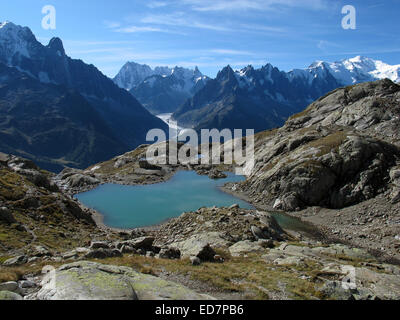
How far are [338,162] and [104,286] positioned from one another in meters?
66.6

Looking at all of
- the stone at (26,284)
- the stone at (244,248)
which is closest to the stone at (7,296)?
the stone at (26,284)

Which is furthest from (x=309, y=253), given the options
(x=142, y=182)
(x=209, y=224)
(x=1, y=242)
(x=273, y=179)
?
(x=142, y=182)

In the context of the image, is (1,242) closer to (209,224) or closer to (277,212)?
(209,224)

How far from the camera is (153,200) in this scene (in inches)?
3221

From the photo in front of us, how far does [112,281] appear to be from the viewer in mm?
15242

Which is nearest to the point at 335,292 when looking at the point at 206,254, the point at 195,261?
the point at 195,261

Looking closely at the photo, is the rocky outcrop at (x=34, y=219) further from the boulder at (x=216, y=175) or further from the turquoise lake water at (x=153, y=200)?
the boulder at (x=216, y=175)

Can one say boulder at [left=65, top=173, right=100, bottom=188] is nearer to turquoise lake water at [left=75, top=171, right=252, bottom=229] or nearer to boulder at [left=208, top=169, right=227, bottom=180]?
turquoise lake water at [left=75, top=171, right=252, bottom=229]

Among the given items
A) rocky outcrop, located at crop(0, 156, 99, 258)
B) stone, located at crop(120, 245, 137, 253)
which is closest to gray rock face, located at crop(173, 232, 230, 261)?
stone, located at crop(120, 245, 137, 253)

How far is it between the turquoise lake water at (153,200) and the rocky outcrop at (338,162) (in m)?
11.3

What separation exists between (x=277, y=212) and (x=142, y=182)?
56.8 metres

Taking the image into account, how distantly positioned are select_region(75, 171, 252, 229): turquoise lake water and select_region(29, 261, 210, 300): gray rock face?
44.2m

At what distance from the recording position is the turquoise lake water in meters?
66.2
